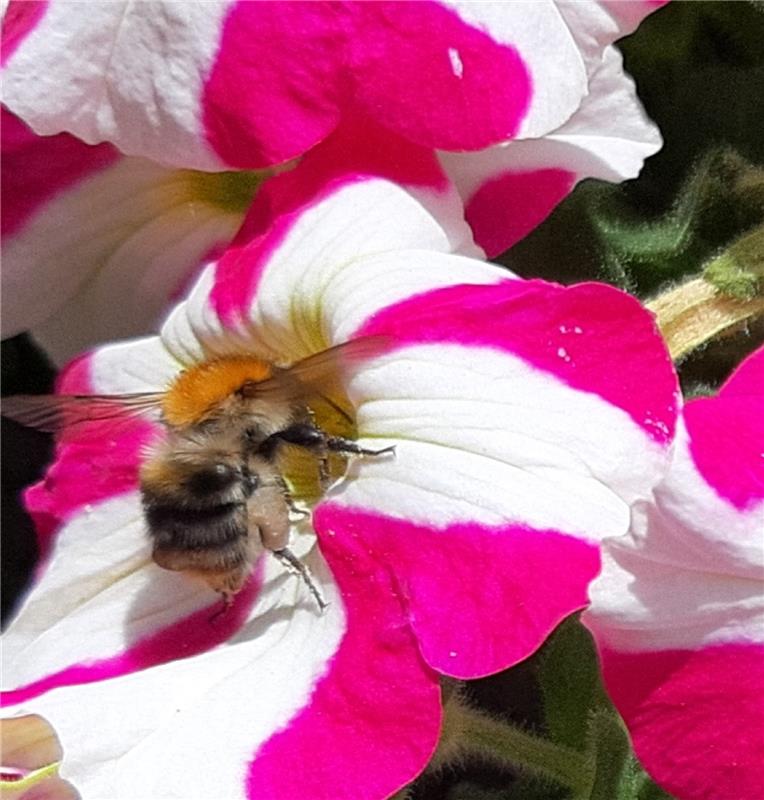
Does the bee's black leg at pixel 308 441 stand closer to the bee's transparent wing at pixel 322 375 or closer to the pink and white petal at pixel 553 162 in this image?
the bee's transparent wing at pixel 322 375

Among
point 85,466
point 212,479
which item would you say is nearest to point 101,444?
point 85,466

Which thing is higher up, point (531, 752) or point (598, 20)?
point (598, 20)

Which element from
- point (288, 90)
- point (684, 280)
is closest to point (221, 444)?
point (288, 90)

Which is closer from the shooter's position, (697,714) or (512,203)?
(697,714)

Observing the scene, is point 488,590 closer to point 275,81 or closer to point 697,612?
point 697,612

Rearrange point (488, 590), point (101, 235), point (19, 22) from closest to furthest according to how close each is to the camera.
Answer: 1. point (488, 590)
2. point (19, 22)
3. point (101, 235)

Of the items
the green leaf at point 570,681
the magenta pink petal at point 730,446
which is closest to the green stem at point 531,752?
the green leaf at point 570,681

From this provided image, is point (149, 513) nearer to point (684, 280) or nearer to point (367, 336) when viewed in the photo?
point (367, 336)

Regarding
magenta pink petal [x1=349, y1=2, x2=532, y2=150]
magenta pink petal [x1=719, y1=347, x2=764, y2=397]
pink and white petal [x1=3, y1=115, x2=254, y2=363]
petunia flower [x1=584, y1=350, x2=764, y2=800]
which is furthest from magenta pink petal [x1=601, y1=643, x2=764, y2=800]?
pink and white petal [x1=3, y1=115, x2=254, y2=363]
